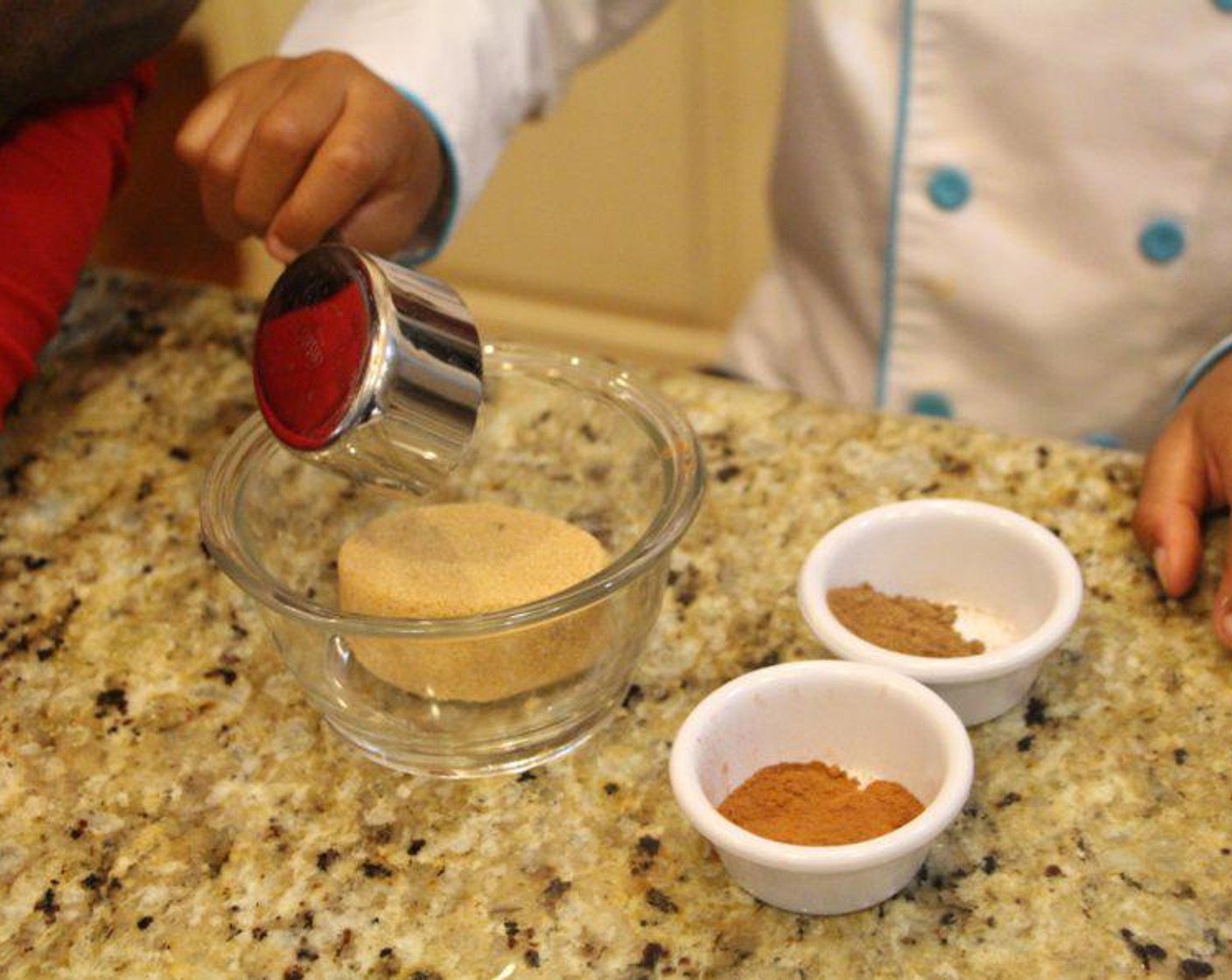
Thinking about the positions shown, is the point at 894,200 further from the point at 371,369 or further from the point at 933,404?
the point at 371,369

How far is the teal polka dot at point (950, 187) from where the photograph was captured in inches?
32.6

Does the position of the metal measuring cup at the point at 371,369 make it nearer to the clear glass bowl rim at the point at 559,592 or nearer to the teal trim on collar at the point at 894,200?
the clear glass bowl rim at the point at 559,592

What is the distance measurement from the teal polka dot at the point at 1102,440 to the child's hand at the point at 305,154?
40 cm

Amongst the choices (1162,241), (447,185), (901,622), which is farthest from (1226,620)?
(447,185)

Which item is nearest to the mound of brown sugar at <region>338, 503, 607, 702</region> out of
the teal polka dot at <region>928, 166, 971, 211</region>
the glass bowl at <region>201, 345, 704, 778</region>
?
the glass bowl at <region>201, 345, 704, 778</region>

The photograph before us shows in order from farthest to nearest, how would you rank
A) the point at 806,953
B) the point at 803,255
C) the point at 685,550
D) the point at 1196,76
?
the point at 803,255, the point at 1196,76, the point at 685,550, the point at 806,953

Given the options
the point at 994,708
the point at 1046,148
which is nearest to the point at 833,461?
the point at 994,708

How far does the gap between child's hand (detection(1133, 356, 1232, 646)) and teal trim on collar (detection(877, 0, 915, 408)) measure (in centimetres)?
28

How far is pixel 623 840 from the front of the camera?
0.48 metres

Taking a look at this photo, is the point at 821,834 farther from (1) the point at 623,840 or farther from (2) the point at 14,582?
(2) the point at 14,582

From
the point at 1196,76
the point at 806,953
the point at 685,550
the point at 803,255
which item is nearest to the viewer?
the point at 806,953

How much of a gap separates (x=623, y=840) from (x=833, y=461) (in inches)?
8.5

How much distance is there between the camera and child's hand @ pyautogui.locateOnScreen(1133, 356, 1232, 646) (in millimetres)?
552

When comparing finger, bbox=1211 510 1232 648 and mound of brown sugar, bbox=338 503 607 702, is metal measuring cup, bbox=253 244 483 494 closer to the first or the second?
mound of brown sugar, bbox=338 503 607 702
